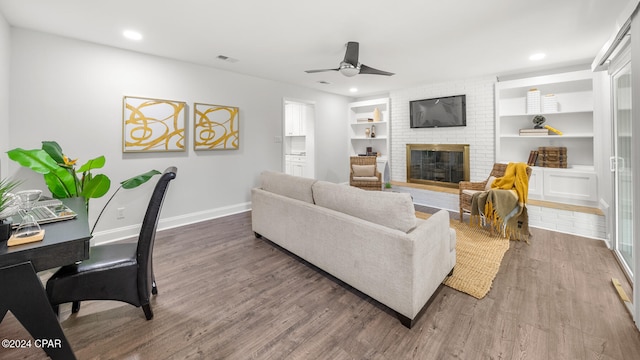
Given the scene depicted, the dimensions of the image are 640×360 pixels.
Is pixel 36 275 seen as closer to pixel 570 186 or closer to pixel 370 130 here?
pixel 570 186

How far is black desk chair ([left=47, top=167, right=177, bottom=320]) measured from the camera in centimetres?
162

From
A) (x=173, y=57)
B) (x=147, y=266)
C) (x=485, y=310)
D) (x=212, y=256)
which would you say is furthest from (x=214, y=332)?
(x=173, y=57)

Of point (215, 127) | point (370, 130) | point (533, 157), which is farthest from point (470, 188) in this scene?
point (215, 127)

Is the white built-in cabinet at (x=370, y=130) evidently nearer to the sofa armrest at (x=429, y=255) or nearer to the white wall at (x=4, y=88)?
the sofa armrest at (x=429, y=255)

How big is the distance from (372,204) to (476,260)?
1.56 metres

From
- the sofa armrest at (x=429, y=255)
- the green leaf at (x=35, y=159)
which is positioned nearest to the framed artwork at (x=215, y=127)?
the green leaf at (x=35, y=159)

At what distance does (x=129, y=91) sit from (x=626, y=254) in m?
5.81

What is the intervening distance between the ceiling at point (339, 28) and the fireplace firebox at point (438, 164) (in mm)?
1687

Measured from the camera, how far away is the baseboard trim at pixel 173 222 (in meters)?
3.39

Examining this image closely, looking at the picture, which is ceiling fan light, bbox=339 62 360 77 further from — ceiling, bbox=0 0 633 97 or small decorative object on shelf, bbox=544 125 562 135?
small decorative object on shelf, bbox=544 125 562 135

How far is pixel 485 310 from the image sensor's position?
1.98 meters

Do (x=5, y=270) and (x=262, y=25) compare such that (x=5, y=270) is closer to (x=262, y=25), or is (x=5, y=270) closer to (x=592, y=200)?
(x=262, y=25)

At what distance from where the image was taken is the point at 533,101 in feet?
14.1

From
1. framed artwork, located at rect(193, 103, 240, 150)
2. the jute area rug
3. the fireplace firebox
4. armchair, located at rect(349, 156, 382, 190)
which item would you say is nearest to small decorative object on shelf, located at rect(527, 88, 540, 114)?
the fireplace firebox
